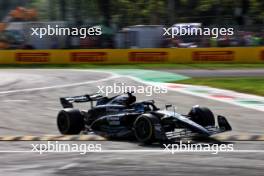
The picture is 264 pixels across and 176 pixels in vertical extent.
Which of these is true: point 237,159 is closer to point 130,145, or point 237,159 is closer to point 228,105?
point 130,145

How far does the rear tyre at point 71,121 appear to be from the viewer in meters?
10.5

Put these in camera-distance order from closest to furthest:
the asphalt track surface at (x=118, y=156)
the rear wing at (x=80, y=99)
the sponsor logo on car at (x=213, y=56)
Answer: the asphalt track surface at (x=118, y=156) → the rear wing at (x=80, y=99) → the sponsor logo on car at (x=213, y=56)

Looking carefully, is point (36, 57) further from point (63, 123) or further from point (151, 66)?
point (63, 123)

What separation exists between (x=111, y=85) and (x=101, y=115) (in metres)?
8.85

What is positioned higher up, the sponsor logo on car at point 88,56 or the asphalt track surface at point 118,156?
the sponsor logo on car at point 88,56

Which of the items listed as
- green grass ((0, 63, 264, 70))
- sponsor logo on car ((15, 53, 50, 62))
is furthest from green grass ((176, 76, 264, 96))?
sponsor logo on car ((15, 53, 50, 62))

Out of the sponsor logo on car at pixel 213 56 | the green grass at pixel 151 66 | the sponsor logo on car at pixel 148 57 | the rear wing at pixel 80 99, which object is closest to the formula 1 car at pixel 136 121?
the rear wing at pixel 80 99

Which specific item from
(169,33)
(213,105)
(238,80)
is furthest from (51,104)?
(169,33)

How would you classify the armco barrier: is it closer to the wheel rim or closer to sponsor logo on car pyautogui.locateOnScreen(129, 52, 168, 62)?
sponsor logo on car pyautogui.locateOnScreen(129, 52, 168, 62)

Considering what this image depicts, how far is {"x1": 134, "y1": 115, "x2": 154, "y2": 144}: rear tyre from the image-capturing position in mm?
9125

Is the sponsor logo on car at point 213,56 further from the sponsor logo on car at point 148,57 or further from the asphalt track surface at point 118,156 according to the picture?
the asphalt track surface at point 118,156

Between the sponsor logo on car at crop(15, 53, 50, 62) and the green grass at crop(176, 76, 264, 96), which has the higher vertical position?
the sponsor logo on car at crop(15, 53, 50, 62)

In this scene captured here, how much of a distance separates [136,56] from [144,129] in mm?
21135

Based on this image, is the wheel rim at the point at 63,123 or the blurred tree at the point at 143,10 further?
the blurred tree at the point at 143,10
